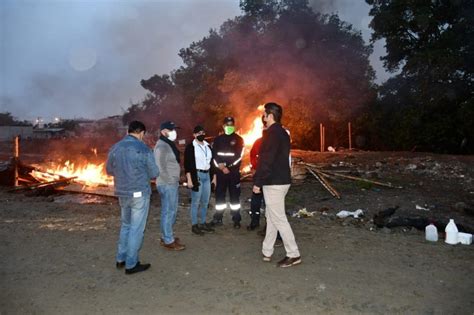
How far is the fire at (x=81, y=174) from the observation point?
44.5 feet

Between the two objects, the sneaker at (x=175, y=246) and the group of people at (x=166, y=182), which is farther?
the sneaker at (x=175, y=246)

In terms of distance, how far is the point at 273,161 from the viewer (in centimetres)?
517

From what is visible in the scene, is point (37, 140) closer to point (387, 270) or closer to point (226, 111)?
point (226, 111)

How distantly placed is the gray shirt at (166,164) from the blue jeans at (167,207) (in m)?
0.09

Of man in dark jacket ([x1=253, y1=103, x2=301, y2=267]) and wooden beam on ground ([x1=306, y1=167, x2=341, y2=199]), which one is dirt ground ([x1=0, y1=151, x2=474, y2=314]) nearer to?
man in dark jacket ([x1=253, y1=103, x2=301, y2=267])

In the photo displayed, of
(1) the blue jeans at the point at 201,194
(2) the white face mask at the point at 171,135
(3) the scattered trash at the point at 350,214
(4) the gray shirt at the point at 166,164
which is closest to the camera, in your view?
(4) the gray shirt at the point at 166,164

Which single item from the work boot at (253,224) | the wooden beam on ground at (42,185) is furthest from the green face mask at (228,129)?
the wooden beam on ground at (42,185)

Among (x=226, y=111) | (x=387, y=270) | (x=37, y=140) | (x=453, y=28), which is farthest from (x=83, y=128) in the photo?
(x=387, y=270)

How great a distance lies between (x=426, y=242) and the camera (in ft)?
21.2

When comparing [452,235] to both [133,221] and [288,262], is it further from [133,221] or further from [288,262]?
[133,221]

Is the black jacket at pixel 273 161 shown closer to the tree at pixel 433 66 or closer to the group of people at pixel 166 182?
the group of people at pixel 166 182

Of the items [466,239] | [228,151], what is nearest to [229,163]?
[228,151]

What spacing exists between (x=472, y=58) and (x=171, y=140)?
769 inches

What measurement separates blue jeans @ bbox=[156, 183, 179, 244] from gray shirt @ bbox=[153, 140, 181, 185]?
92 millimetres
